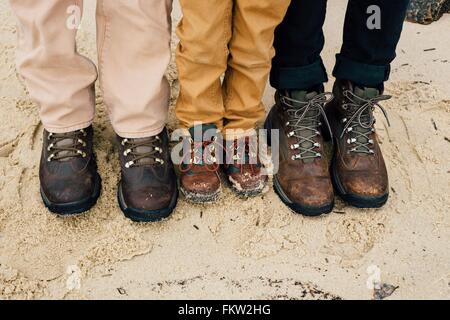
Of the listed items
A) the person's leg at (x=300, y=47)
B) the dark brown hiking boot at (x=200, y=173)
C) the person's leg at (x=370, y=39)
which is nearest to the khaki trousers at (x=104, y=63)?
the dark brown hiking boot at (x=200, y=173)

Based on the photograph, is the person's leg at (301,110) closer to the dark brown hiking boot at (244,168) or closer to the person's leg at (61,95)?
the dark brown hiking boot at (244,168)

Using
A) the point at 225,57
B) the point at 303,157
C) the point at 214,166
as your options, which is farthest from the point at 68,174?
the point at 303,157

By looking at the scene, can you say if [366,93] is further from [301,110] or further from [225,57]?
[225,57]

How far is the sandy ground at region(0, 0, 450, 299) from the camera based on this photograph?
1.46 metres

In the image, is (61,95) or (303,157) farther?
(303,157)

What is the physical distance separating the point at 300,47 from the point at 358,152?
389 millimetres

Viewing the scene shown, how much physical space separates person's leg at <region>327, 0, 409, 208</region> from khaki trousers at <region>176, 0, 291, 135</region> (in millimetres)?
284

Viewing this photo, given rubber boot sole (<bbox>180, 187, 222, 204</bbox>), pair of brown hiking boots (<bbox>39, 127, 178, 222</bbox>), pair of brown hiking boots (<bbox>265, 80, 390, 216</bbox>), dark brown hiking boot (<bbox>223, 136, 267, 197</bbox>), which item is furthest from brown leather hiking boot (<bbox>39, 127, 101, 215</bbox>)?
pair of brown hiking boots (<bbox>265, 80, 390, 216</bbox>)

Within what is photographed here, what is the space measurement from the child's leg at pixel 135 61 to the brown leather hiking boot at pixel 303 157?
0.40 meters

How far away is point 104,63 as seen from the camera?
152 centimetres

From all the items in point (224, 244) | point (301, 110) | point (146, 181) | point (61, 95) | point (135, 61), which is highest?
point (135, 61)

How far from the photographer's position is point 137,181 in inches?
62.9

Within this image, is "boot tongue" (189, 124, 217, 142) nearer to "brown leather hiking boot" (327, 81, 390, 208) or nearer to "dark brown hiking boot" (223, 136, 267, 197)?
"dark brown hiking boot" (223, 136, 267, 197)
